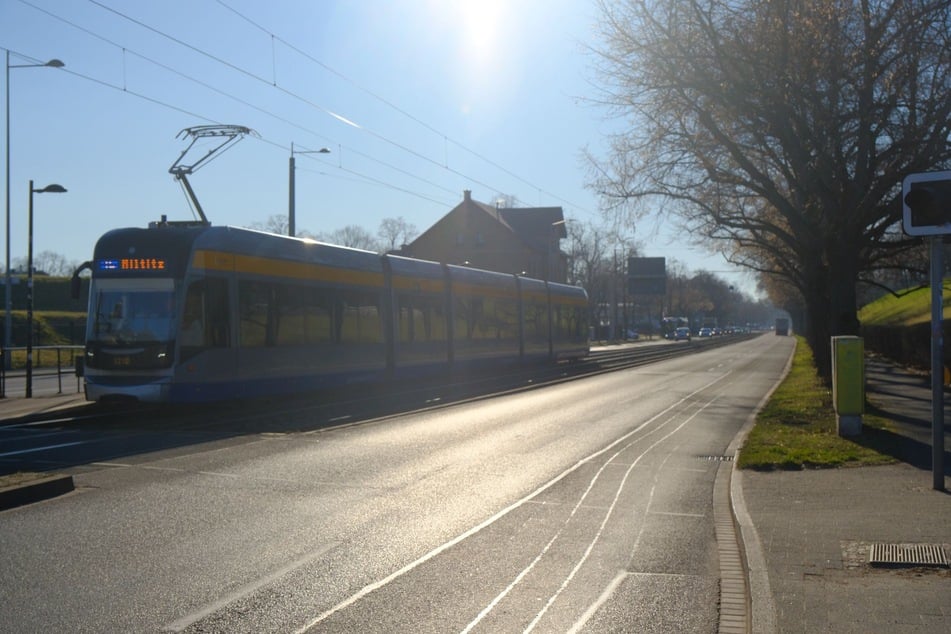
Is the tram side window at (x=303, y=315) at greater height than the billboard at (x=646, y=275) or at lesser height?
lesser

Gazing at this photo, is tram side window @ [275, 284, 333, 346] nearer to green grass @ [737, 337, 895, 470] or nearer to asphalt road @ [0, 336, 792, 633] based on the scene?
asphalt road @ [0, 336, 792, 633]

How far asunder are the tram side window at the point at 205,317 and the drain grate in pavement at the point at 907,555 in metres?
13.2

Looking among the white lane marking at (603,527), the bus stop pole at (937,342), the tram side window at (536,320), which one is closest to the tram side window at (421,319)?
the tram side window at (536,320)

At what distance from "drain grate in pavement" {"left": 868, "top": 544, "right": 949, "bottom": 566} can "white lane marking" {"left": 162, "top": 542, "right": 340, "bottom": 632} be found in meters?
4.20

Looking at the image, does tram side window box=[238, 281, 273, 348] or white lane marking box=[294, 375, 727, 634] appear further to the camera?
tram side window box=[238, 281, 273, 348]

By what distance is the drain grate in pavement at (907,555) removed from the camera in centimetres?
729

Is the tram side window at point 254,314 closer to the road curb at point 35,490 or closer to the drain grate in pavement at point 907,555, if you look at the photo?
the road curb at point 35,490

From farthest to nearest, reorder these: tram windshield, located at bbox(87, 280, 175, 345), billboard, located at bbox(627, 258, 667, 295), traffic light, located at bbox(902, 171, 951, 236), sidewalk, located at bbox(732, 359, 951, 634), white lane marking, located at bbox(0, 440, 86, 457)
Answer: billboard, located at bbox(627, 258, 667, 295)
tram windshield, located at bbox(87, 280, 175, 345)
white lane marking, located at bbox(0, 440, 86, 457)
traffic light, located at bbox(902, 171, 951, 236)
sidewalk, located at bbox(732, 359, 951, 634)

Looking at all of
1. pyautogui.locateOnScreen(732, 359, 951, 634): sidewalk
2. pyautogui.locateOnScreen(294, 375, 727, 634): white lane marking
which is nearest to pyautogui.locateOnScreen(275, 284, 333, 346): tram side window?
pyautogui.locateOnScreen(294, 375, 727, 634): white lane marking

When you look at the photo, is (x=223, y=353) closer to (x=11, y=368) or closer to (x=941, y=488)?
(x=941, y=488)

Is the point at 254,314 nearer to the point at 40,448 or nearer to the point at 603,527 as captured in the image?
the point at 40,448

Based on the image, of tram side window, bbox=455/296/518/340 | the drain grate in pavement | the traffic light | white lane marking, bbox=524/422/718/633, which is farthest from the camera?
tram side window, bbox=455/296/518/340

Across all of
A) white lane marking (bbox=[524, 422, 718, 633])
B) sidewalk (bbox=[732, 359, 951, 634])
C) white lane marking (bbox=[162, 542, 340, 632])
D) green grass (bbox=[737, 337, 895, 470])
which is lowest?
white lane marking (bbox=[524, 422, 718, 633])

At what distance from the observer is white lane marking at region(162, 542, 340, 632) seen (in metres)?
5.99
